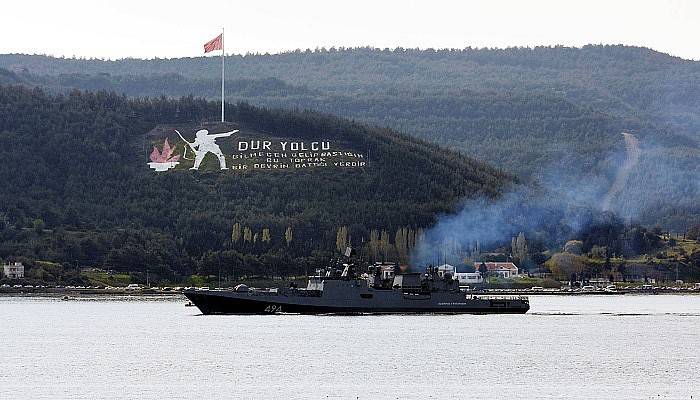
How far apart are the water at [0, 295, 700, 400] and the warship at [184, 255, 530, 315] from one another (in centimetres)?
122

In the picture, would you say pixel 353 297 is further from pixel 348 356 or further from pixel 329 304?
pixel 348 356

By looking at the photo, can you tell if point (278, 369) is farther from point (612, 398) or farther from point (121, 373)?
point (612, 398)

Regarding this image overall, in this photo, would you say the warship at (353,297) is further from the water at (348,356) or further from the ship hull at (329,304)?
the water at (348,356)

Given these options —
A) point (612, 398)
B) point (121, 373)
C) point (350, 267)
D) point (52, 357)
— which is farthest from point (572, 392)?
point (350, 267)

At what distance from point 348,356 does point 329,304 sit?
3792 centimetres

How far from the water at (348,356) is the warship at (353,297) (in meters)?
1.22

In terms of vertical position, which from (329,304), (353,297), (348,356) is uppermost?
(353,297)

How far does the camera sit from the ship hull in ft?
452

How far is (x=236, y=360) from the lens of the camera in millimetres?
95938

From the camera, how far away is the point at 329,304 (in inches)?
5404

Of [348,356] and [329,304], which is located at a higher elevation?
[329,304]

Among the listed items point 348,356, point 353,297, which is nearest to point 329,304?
point 353,297

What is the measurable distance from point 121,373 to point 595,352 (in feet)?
105

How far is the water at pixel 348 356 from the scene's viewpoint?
8194 centimetres
